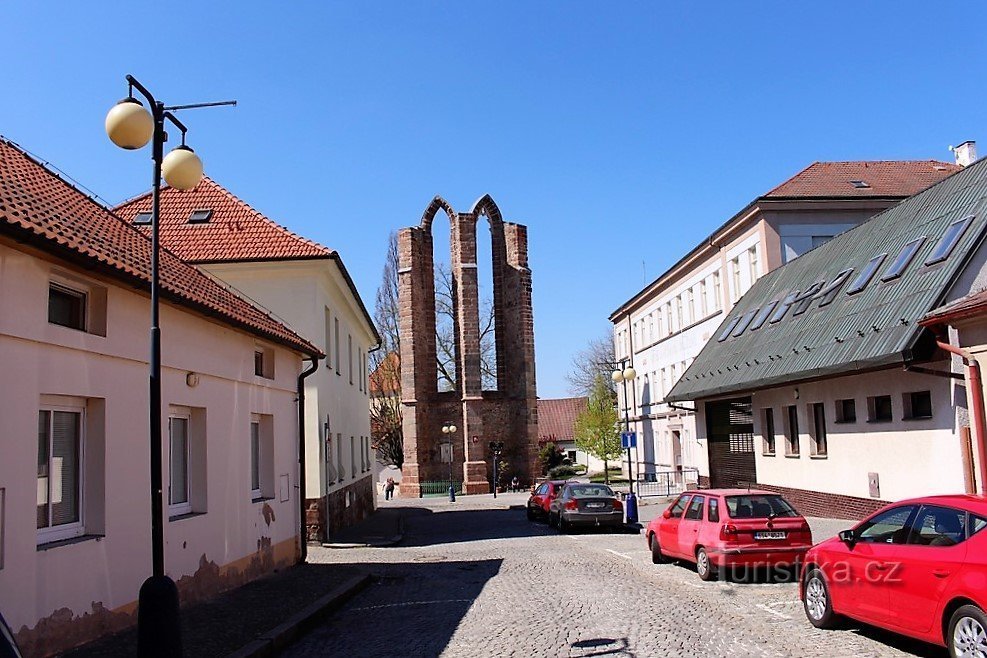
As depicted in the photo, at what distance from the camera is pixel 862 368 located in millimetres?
16406

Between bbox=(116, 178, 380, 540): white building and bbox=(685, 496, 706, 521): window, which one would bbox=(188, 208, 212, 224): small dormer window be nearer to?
bbox=(116, 178, 380, 540): white building

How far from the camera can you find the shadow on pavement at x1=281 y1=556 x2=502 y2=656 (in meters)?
9.49

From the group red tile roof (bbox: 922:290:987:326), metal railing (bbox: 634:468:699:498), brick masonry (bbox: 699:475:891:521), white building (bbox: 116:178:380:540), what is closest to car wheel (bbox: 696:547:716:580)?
red tile roof (bbox: 922:290:987:326)

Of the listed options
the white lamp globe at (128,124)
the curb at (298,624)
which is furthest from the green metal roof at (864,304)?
the white lamp globe at (128,124)

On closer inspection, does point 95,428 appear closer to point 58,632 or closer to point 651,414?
point 58,632

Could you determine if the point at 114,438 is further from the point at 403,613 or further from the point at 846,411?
the point at 846,411

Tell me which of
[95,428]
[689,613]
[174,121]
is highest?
[174,121]

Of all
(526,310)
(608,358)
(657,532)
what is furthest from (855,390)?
(608,358)

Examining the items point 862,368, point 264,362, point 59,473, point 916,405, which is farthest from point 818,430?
point 59,473

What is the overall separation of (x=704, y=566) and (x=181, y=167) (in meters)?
9.42

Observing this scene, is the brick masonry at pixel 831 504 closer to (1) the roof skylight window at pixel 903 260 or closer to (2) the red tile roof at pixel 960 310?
(1) the roof skylight window at pixel 903 260

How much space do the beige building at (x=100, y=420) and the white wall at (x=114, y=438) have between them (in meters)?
0.02

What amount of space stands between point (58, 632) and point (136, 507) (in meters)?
2.08

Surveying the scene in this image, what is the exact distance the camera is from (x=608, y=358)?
81062 millimetres
